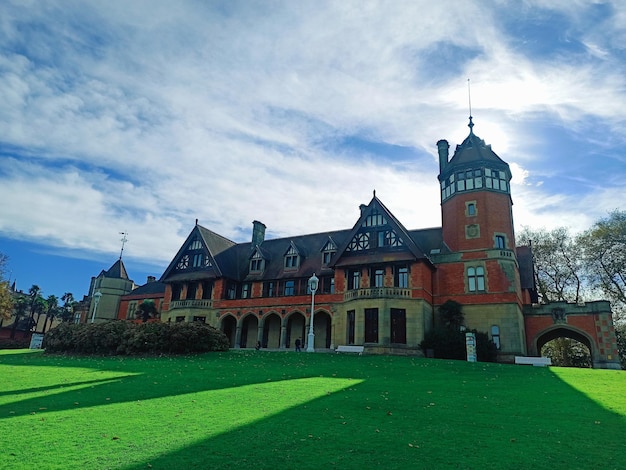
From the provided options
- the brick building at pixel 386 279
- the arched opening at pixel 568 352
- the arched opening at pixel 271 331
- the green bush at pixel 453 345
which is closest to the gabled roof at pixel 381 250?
the brick building at pixel 386 279

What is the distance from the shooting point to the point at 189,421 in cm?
898

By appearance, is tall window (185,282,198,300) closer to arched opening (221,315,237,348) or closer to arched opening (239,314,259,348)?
arched opening (221,315,237,348)

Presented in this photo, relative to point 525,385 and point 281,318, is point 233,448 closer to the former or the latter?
point 525,385

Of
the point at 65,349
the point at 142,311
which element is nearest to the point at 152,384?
the point at 65,349

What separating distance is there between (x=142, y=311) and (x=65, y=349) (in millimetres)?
21189

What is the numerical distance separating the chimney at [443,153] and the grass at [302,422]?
2616cm

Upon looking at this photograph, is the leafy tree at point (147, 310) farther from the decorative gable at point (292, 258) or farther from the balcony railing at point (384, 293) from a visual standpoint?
the balcony railing at point (384, 293)

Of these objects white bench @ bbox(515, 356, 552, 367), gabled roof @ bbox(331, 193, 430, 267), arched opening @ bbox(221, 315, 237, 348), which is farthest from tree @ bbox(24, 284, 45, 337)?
white bench @ bbox(515, 356, 552, 367)

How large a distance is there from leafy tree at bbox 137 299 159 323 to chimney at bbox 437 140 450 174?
1338 inches

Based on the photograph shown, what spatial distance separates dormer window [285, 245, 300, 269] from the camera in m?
42.3

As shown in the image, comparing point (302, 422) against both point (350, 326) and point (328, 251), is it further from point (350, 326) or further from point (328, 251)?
point (328, 251)

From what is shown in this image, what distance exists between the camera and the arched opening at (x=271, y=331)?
4194 cm

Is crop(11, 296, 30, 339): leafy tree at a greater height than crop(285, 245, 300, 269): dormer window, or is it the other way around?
crop(285, 245, 300, 269): dormer window

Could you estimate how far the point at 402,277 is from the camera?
112 ft
